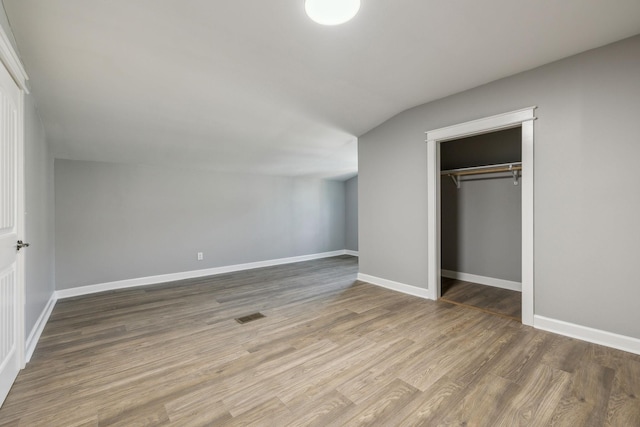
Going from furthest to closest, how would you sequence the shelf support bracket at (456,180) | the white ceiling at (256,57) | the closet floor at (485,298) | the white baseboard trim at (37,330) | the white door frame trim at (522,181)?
the shelf support bracket at (456,180) < the closet floor at (485,298) < the white door frame trim at (522,181) < the white baseboard trim at (37,330) < the white ceiling at (256,57)

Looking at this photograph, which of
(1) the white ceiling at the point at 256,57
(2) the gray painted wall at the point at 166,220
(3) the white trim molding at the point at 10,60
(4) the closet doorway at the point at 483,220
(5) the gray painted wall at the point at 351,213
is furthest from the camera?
(5) the gray painted wall at the point at 351,213

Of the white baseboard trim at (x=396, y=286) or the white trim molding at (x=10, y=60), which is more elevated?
the white trim molding at (x=10, y=60)

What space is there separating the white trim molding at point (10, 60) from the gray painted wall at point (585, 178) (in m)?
3.63

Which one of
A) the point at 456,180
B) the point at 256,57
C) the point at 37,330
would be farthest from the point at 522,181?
the point at 37,330

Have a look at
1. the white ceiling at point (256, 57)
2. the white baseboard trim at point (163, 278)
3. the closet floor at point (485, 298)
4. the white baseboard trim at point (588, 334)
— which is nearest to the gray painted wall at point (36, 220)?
the white ceiling at point (256, 57)

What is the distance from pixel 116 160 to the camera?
13.5ft

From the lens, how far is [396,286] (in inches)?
152

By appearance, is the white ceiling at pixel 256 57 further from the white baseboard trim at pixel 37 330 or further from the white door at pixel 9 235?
the white baseboard trim at pixel 37 330

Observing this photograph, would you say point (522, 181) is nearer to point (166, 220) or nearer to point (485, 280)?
point (485, 280)

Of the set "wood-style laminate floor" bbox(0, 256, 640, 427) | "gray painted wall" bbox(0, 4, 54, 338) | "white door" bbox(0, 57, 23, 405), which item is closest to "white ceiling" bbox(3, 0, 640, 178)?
"gray painted wall" bbox(0, 4, 54, 338)

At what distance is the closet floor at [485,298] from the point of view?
310 centimetres

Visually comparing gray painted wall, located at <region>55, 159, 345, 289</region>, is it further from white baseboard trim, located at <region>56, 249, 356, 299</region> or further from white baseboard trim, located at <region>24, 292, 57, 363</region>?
white baseboard trim, located at <region>24, 292, 57, 363</region>

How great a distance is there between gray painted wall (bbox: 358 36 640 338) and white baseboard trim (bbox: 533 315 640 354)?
46mm

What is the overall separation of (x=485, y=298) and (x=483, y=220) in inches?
46.9
